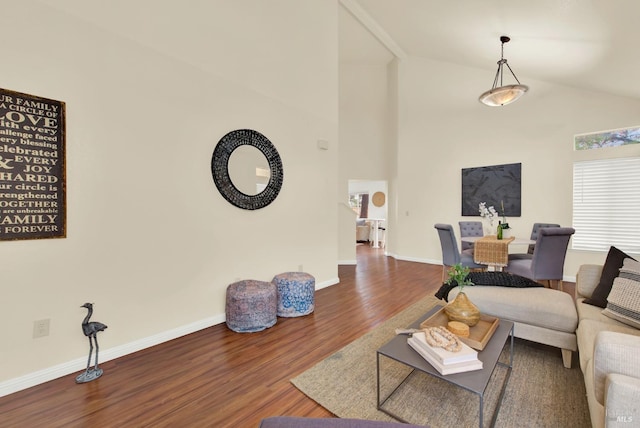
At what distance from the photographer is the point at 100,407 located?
1667 millimetres

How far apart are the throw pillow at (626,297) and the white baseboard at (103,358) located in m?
3.25

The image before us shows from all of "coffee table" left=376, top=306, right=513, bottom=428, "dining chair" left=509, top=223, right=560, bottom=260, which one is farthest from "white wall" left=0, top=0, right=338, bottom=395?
"dining chair" left=509, top=223, right=560, bottom=260

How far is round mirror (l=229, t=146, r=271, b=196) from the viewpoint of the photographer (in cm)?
300

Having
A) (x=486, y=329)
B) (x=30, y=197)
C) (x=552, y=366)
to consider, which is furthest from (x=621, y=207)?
(x=30, y=197)

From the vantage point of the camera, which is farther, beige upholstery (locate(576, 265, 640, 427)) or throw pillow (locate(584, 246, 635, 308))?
throw pillow (locate(584, 246, 635, 308))

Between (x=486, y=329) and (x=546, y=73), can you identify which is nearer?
(x=486, y=329)

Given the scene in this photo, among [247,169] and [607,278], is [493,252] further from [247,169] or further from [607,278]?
[247,169]

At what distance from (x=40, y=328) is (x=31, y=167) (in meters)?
1.12

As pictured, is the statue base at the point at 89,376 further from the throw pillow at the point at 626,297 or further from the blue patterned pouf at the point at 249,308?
the throw pillow at the point at 626,297

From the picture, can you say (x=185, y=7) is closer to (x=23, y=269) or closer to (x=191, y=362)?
(x=23, y=269)

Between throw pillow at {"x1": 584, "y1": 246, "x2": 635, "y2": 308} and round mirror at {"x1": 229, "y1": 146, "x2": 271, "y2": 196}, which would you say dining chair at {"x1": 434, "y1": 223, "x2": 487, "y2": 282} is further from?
round mirror at {"x1": 229, "y1": 146, "x2": 271, "y2": 196}

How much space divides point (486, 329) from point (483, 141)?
4.68 meters

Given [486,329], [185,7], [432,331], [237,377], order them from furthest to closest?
1. [185,7]
2. [237,377]
3. [486,329]
4. [432,331]

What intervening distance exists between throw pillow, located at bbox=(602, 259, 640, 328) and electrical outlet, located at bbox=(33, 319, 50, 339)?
3927 mm
